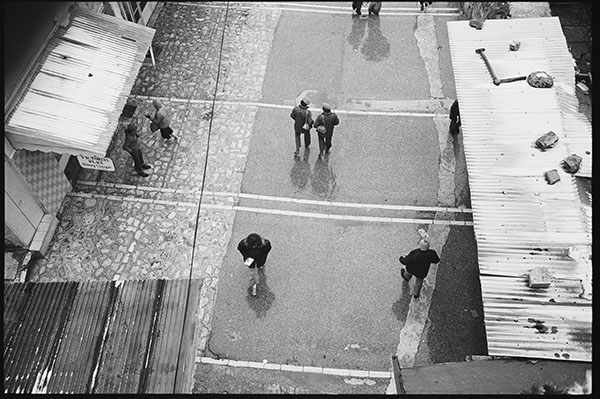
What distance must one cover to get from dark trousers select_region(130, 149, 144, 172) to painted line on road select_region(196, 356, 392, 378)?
5.59 m

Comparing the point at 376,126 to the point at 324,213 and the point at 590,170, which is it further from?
the point at 590,170

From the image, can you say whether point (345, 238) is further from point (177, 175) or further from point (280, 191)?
point (177, 175)

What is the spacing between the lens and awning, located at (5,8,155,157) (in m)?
11.1

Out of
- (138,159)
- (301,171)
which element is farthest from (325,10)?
(138,159)

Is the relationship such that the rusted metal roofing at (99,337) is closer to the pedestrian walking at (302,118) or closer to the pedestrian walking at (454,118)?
the pedestrian walking at (302,118)

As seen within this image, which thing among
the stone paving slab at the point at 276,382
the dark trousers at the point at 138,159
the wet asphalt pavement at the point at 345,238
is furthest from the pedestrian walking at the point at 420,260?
the dark trousers at the point at 138,159

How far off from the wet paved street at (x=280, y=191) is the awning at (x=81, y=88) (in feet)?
8.34

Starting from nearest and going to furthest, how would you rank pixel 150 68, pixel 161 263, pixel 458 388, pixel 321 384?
pixel 458 388
pixel 321 384
pixel 161 263
pixel 150 68

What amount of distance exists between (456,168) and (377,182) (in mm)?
2251

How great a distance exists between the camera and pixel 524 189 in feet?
35.0

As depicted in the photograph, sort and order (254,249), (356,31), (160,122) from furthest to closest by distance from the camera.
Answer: (356,31) < (160,122) < (254,249)

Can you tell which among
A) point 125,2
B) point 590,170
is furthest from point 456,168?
point 125,2

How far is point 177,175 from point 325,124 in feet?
14.0

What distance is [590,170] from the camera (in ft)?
35.2
